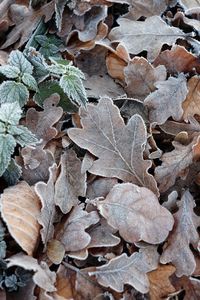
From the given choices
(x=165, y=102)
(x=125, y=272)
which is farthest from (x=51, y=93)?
(x=125, y=272)

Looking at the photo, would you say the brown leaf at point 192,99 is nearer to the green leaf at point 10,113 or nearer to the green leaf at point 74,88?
the green leaf at point 74,88

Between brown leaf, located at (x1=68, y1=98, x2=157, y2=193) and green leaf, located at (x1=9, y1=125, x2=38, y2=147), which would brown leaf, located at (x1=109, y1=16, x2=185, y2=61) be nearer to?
brown leaf, located at (x1=68, y1=98, x2=157, y2=193)

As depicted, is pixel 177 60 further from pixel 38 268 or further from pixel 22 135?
pixel 38 268

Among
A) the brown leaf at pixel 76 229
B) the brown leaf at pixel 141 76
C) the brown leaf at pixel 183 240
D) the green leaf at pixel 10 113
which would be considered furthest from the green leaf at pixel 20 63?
the brown leaf at pixel 183 240

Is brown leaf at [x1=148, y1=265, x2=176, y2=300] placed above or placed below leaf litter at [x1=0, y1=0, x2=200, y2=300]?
below

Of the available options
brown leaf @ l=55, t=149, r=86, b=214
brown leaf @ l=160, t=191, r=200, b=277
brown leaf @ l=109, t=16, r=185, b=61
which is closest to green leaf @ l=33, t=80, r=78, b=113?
brown leaf @ l=55, t=149, r=86, b=214

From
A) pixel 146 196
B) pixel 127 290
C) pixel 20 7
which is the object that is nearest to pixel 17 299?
pixel 127 290
